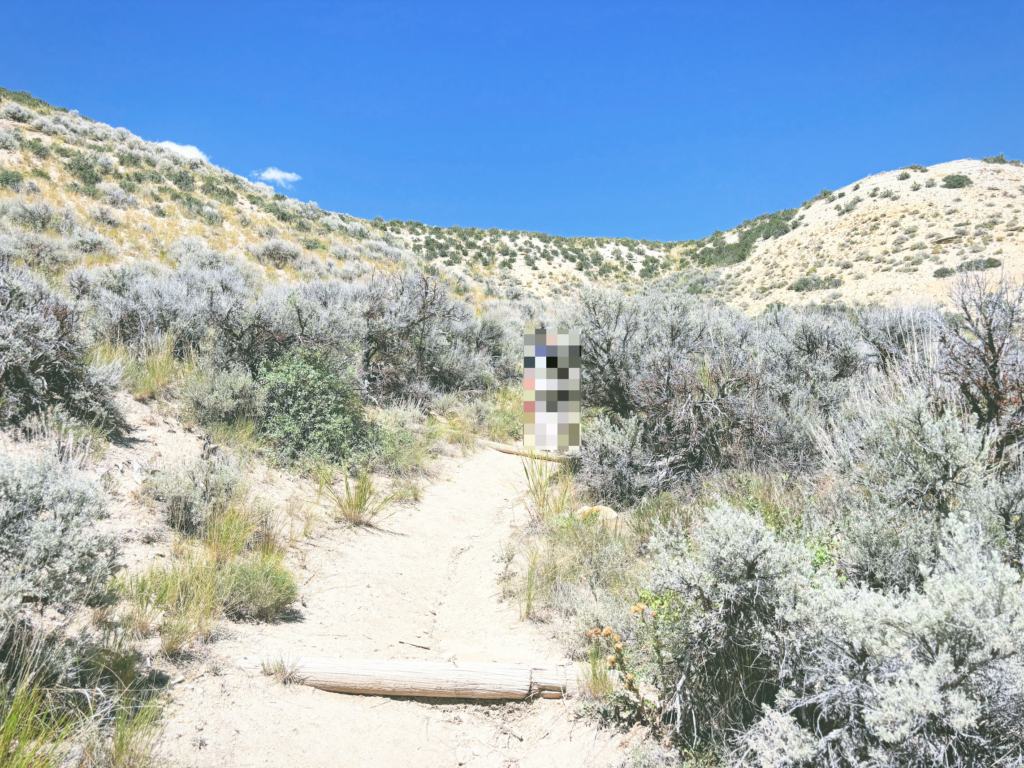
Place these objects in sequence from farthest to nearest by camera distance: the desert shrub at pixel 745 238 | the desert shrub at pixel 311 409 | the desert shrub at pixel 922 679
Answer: the desert shrub at pixel 745 238, the desert shrub at pixel 311 409, the desert shrub at pixel 922 679

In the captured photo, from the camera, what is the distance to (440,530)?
6344 millimetres

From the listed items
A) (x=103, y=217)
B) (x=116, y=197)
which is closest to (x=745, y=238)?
(x=116, y=197)

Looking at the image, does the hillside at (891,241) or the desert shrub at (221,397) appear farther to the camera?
the hillside at (891,241)

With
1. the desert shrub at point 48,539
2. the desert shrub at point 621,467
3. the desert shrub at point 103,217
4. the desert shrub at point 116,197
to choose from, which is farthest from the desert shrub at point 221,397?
the desert shrub at point 116,197

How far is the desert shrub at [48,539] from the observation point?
2.41 m

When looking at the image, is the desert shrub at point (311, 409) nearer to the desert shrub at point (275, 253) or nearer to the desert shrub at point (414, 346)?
the desert shrub at point (414, 346)

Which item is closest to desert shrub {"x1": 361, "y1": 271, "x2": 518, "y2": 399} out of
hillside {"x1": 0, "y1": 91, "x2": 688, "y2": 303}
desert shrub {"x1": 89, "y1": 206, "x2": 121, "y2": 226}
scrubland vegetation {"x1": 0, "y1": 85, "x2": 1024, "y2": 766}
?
scrubland vegetation {"x1": 0, "y1": 85, "x2": 1024, "y2": 766}

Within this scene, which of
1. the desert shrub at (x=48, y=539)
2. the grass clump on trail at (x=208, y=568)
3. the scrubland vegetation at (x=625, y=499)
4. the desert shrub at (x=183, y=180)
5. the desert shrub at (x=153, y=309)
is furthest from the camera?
the desert shrub at (x=183, y=180)

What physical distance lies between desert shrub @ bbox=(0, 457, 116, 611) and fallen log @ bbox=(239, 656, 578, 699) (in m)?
1.06

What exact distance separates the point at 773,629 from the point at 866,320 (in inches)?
393

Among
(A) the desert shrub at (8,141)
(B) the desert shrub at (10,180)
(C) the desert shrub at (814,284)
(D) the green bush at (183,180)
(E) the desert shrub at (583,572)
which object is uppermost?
(D) the green bush at (183,180)

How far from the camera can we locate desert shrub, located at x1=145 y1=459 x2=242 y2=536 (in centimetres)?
443

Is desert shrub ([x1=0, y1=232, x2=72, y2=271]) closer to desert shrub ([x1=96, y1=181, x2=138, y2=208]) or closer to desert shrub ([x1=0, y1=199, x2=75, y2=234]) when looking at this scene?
desert shrub ([x1=0, y1=199, x2=75, y2=234])

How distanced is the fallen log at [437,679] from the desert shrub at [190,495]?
5.73ft
